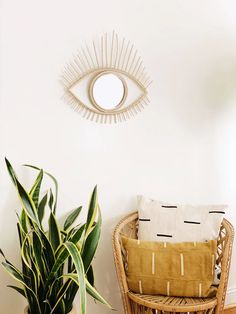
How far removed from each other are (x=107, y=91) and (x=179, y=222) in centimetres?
86

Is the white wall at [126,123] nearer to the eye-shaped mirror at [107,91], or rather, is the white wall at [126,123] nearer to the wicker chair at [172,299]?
the eye-shaped mirror at [107,91]

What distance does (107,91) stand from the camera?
239 centimetres

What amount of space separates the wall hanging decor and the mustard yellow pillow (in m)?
0.81

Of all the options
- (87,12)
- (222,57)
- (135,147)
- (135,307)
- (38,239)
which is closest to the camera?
(38,239)

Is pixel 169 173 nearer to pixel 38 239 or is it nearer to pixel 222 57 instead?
pixel 222 57

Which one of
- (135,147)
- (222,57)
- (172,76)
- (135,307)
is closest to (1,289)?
(135,307)

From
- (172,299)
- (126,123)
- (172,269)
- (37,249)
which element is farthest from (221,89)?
(37,249)

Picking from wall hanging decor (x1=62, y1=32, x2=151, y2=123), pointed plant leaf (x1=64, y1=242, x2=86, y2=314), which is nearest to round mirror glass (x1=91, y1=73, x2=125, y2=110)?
wall hanging decor (x1=62, y1=32, x2=151, y2=123)

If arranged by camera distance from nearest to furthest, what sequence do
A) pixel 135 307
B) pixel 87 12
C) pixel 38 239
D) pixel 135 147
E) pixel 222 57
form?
1. pixel 38 239
2. pixel 135 307
3. pixel 87 12
4. pixel 135 147
5. pixel 222 57

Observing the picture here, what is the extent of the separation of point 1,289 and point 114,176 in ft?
2.95

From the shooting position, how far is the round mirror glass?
237cm

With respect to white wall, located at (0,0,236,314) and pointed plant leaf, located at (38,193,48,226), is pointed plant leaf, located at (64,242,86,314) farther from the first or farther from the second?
white wall, located at (0,0,236,314)

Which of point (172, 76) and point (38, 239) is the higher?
point (172, 76)

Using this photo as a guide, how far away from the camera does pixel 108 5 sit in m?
2.39
